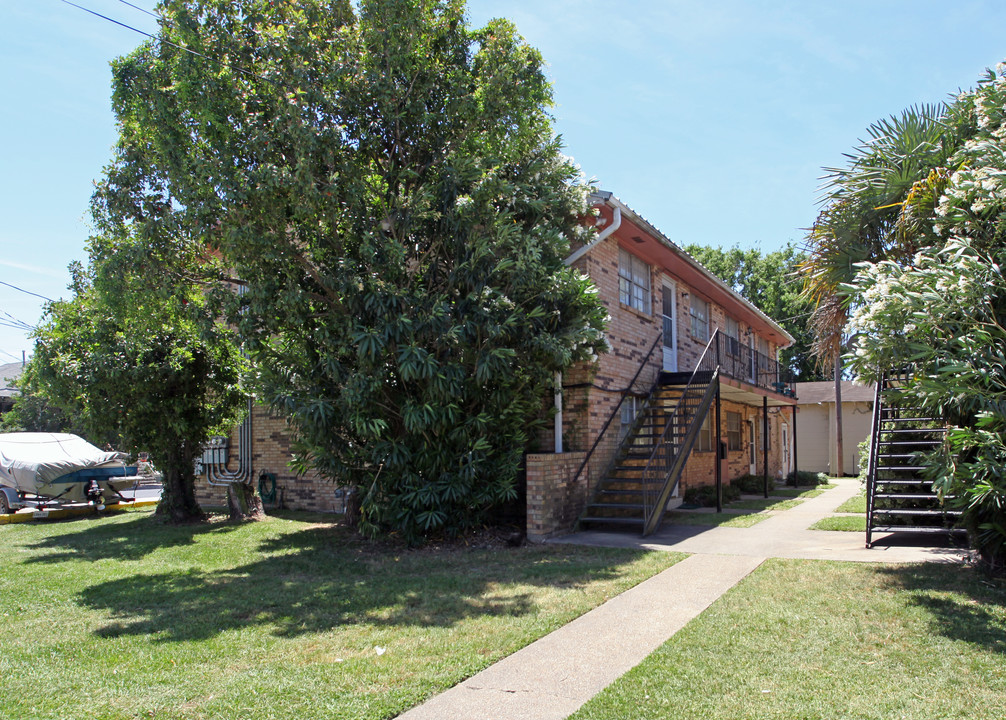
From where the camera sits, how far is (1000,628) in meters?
5.71

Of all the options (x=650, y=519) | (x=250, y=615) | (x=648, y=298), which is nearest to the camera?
(x=250, y=615)

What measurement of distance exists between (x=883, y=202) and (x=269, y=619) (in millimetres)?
8321

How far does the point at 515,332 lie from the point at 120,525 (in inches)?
355

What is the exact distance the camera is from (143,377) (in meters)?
12.5

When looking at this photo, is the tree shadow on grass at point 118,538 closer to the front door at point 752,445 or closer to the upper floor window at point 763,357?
the front door at point 752,445

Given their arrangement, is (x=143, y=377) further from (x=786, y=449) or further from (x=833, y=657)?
(x=786, y=449)

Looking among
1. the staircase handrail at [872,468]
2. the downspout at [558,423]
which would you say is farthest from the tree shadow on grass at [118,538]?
the staircase handrail at [872,468]

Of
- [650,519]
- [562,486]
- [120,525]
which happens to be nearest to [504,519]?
[562,486]

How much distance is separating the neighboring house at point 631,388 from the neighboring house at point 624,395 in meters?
0.02

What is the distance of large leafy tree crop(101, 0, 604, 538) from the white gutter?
3.95ft

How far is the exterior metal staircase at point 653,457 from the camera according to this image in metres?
11.3

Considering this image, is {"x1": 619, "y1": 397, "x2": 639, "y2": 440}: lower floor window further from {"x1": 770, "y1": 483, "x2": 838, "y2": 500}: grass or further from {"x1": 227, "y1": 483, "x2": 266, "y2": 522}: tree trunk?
{"x1": 770, "y1": 483, "x2": 838, "y2": 500}: grass

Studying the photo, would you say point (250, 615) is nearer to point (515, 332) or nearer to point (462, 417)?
point (462, 417)

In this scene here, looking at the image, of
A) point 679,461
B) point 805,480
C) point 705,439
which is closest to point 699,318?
point 705,439
